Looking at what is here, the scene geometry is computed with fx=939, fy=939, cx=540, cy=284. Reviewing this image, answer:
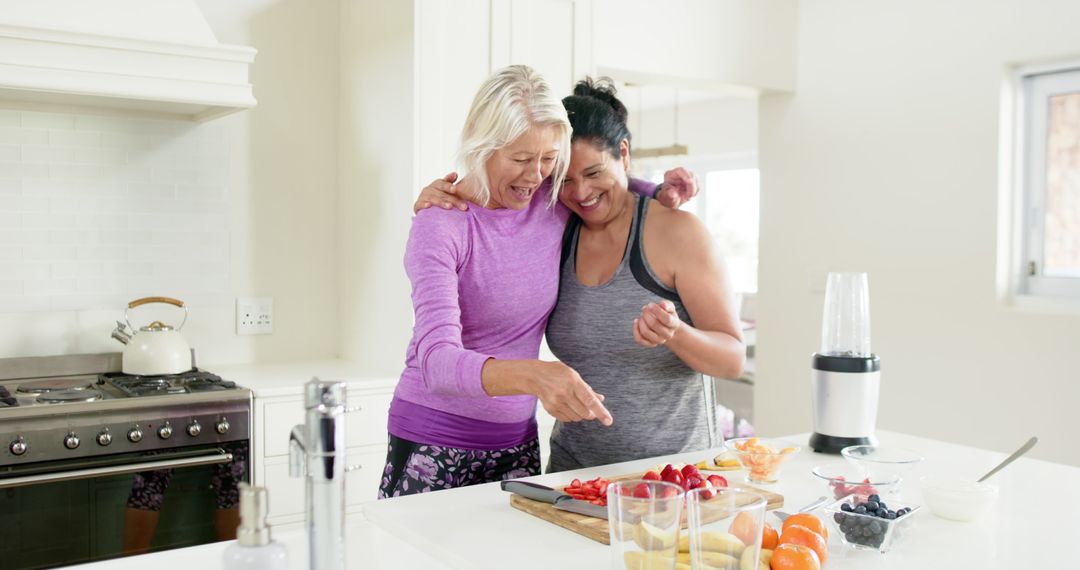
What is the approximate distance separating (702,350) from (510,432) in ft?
1.40

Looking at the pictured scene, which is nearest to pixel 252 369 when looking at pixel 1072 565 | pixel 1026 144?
pixel 1072 565

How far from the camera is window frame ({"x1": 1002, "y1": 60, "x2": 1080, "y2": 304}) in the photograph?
3.55 metres

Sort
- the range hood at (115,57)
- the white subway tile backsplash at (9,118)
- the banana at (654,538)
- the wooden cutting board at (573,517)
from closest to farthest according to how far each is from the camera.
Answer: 1. the banana at (654,538)
2. the wooden cutting board at (573,517)
3. the range hood at (115,57)
4. the white subway tile backsplash at (9,118)

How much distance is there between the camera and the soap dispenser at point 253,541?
90cm

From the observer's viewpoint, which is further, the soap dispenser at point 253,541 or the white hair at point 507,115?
the white hair at point 507,115

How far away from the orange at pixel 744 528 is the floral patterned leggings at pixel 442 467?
0.79m

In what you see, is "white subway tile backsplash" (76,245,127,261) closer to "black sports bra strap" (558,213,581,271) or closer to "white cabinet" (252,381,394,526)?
"white cabinet" (252,381,394,526)

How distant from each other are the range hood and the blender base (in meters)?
1.85

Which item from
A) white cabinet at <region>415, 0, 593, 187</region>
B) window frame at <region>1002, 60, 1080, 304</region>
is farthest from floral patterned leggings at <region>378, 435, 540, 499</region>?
window frame at <region>1002, 60, 1080, 304</region>

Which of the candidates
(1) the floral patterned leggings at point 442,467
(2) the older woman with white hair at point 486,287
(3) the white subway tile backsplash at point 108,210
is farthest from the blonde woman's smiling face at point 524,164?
(3) the white subway tile backsplash at point 108,210

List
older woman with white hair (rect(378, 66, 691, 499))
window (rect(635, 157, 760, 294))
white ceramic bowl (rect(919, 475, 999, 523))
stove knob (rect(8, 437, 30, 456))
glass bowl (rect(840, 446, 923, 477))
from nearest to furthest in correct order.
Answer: white ceramic bowl (rect(919, 475, 999, 523)), glass bowl (rect(840, 446, 923, 477)), older woman with white hair (rect(378, 66, 691, 499)), stove knob (rect(8, 437, 30, 456)), window (rect(635, 157, 760, 294))

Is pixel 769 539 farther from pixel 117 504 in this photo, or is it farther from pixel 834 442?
pixel 117 504

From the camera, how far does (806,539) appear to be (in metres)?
1.24

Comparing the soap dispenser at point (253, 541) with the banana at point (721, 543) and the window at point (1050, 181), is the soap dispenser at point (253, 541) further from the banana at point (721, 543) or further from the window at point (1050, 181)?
the window at point (1050, 181)
